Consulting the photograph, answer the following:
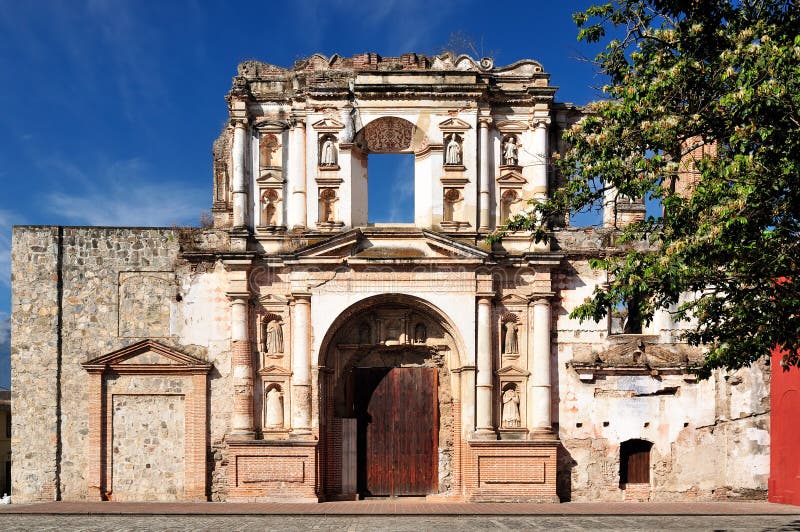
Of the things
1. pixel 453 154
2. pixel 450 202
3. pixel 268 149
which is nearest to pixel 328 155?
pixel 268 149

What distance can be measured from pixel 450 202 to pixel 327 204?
2.93m

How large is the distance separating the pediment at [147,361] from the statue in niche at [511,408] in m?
6.87

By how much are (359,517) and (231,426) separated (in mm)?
4094

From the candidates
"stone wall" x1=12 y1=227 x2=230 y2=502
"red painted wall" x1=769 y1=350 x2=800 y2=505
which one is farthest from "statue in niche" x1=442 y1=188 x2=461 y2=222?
"red painted wall" x1=769 y1=350 x2=800 y2=505

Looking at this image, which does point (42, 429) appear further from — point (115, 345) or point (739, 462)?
point (739, 462)

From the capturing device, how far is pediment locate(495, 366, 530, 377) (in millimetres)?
17844

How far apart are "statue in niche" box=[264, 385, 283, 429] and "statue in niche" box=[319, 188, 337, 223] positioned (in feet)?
13.5

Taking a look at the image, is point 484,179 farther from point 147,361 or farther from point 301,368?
point 147,361

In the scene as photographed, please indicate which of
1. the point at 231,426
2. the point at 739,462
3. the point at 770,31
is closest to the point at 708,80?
the point at 770,31

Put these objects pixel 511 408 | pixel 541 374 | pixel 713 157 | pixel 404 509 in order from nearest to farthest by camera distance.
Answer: pixel 713 157 → pixel 404 509 → pixel 541 374 → pixel 511 408

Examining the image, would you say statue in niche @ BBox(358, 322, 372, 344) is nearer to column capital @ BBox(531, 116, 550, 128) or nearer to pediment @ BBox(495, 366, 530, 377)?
pediment @ BBox(495, 366, 530, 377)

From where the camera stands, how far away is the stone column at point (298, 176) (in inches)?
719

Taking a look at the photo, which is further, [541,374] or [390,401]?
[390,401]

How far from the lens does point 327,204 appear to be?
18438 mm
